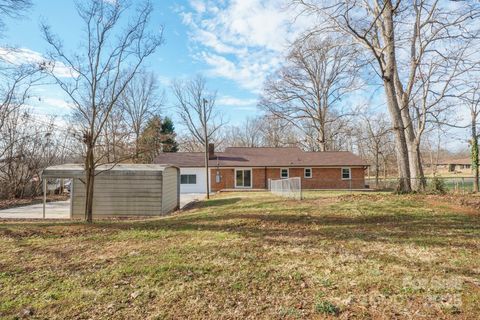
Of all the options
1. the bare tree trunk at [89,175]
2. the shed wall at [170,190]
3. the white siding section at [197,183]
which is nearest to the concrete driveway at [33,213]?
→ the shed wall at [170,190]

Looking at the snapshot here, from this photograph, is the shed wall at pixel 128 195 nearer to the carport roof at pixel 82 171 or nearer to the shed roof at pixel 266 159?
the carport roof at pixel 82 171

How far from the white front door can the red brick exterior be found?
27 centimetres

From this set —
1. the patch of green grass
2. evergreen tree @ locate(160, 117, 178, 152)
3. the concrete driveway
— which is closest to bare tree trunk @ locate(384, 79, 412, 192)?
the patch of green grass

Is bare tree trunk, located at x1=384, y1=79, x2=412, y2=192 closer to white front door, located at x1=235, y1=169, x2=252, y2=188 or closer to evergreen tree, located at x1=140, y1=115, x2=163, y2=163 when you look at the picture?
white front door, located at x1=235, y1=169, x2=252, y2=188

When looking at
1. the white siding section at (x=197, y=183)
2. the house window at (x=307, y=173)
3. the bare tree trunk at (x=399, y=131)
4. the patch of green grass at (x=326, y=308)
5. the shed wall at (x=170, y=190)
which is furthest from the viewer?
the white siding section at (x=197, y=183)

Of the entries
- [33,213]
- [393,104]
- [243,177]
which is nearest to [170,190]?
[33,213]

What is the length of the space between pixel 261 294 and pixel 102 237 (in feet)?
14.6

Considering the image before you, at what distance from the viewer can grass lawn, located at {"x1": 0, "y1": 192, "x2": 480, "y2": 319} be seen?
329 centimetres

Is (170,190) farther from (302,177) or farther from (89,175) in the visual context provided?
(302,177)

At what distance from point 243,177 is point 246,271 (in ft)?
78.0

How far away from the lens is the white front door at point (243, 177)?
2800 cm

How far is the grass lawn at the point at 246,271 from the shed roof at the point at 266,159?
20.2 metres

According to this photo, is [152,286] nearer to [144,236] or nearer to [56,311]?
[56,311]

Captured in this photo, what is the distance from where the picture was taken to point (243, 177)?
1107 inches
